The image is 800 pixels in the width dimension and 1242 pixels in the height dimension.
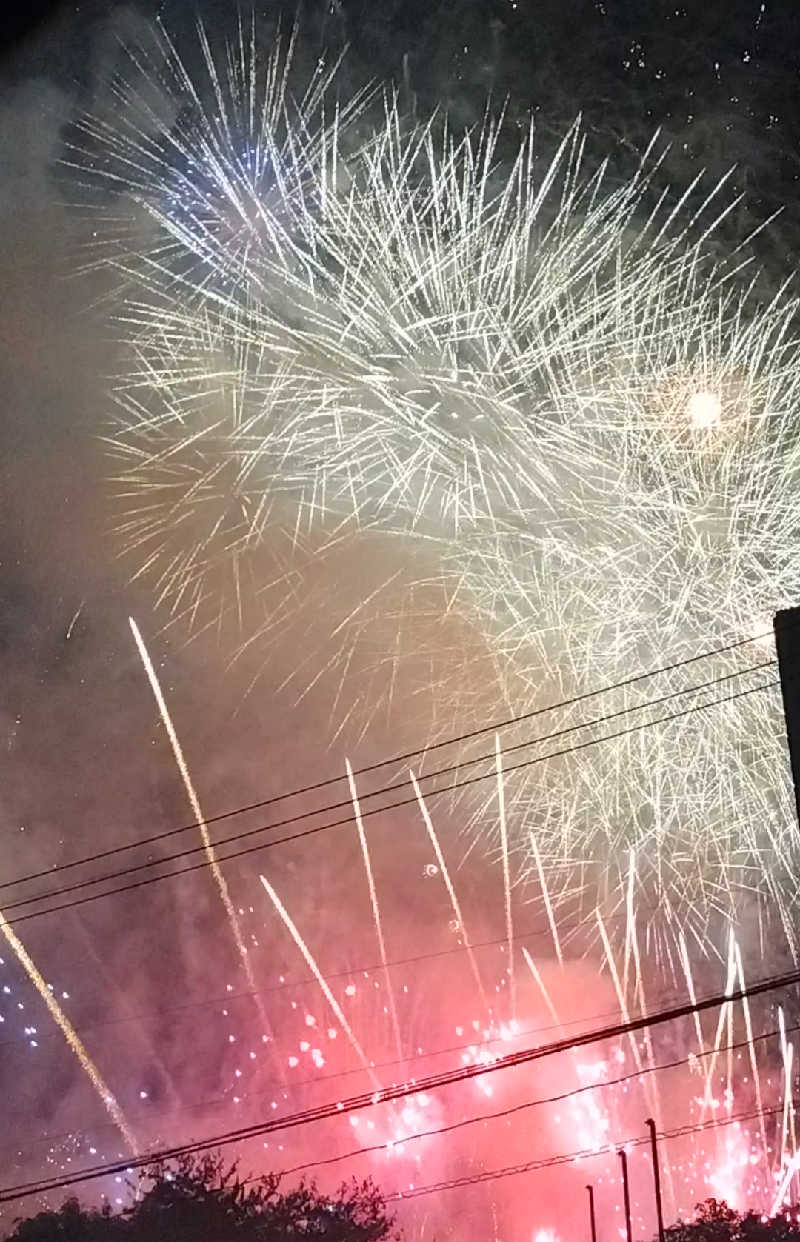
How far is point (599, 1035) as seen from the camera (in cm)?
829

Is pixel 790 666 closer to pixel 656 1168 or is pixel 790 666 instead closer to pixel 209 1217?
pixel 656 1168

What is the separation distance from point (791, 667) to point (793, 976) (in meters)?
2.46

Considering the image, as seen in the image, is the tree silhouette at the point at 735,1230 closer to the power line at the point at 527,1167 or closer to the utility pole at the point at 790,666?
the power line at the point at 527,1167

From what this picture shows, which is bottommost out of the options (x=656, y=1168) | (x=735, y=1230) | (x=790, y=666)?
(x=735, y=1230)

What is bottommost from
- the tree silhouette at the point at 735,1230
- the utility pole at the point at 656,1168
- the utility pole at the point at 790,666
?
the tree silhouette at the point at 735,1230

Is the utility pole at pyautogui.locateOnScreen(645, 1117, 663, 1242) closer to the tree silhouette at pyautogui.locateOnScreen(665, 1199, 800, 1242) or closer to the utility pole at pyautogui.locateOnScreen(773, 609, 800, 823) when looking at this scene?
the utility pole at pyautogui.locateOnScreen(773, 609, 800, 823)

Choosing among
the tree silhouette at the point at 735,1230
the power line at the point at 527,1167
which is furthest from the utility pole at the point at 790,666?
the tree silhouette at the point at 735,1230

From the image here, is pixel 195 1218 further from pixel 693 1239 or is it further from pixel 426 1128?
pixel 426 1128

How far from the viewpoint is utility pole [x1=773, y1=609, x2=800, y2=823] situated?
9016mm

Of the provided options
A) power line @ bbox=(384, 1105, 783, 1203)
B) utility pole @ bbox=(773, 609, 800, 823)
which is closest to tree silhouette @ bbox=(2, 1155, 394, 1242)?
power line @ bbox=(384, 1105, 783, 1203)

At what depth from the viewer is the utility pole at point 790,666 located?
29.6ft

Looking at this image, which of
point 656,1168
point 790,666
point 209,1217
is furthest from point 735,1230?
point 790,666

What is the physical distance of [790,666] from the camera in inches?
358

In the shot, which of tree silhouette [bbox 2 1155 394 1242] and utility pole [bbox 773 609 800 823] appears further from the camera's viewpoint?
tree silhouette [bbox 2 1155 394 1242]
